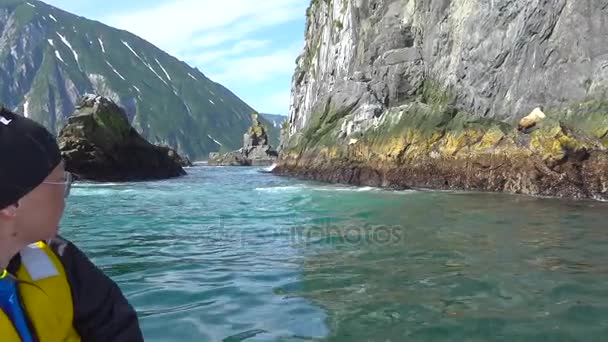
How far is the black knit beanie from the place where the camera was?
198cm

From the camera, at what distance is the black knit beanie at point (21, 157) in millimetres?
1982

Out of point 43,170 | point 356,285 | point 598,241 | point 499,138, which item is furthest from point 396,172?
point 43,170

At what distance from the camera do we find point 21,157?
6.67 ft

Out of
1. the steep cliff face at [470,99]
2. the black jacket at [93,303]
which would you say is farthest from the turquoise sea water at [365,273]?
the steep cliff face at [470,99]

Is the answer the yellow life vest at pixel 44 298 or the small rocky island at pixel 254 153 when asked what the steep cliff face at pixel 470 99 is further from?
the small rocky island at pixel 254 153

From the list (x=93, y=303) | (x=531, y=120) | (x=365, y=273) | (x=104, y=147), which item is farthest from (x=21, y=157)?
(x=104, y=147)

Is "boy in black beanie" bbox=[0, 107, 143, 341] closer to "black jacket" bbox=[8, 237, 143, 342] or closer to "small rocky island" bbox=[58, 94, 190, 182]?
"black jacket" bbox=[8, 237, 143, 342]

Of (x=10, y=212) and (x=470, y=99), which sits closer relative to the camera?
(x=10, y=212)

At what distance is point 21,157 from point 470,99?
32004 millimetres

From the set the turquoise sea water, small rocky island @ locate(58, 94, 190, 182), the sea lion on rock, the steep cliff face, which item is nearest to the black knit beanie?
the turquoise sea water

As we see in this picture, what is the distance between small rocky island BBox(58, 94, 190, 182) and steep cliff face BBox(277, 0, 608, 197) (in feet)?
46.0

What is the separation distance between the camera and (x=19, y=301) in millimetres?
1949

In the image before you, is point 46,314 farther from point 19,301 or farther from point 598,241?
point 598,241

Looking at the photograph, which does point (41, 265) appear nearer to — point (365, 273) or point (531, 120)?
point (365, 273)
